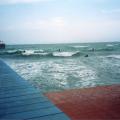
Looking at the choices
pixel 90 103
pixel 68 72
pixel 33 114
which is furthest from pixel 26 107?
pixel 68 72

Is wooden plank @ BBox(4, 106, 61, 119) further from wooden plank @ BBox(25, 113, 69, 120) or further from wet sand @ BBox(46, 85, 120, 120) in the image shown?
wet sand @ BBox(46, 85, 120, 120)

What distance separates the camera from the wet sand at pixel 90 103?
7.17m

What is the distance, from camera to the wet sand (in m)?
7.17

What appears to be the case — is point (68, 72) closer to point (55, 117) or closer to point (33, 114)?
point (33, 114)

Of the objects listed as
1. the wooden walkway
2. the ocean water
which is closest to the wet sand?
the wooden walkway

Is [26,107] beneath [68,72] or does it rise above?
above

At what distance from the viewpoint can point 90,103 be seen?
852 cm

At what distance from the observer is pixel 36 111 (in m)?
3.90

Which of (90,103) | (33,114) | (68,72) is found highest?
(33,114)

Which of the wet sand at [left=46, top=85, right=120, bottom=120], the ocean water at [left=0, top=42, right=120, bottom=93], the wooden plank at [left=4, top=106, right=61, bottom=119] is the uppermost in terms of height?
the wooden plank at [left=4, top=106, right=61, bottom=119]

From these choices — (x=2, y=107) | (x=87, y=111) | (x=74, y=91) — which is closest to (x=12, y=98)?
(x=2, y=107)

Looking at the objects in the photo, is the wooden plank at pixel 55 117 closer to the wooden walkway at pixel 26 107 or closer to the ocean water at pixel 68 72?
the wooden walkway at pixel 26 107

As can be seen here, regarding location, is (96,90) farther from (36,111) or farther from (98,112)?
(36,111)

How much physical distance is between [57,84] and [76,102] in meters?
5.39
